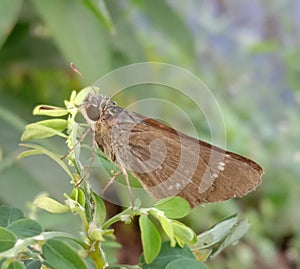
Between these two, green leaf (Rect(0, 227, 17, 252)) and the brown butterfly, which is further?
the brown butterfly

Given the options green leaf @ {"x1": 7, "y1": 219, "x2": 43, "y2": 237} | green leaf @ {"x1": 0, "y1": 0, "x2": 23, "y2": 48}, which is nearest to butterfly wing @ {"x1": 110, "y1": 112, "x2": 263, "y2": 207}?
green leaf @ {"x1": 7, "y1": 219, "x2": 43, "y2": 237}

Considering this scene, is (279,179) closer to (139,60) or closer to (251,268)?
(251,268)

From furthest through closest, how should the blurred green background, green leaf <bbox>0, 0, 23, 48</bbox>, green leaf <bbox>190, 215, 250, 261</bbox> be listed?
the blurred green background < green leaf <bbox>0, 0, 23, 48</bbox> < green leaf <bbox>190, 215, 250, 261</bbox>

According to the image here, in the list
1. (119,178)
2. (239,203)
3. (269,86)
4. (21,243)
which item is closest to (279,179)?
(239,203)

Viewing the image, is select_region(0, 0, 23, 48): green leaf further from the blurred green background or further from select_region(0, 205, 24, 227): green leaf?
select_region(0, 205, 24, 227): green leaf

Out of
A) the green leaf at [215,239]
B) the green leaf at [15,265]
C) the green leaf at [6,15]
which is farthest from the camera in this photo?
the green leaf at [6,15]

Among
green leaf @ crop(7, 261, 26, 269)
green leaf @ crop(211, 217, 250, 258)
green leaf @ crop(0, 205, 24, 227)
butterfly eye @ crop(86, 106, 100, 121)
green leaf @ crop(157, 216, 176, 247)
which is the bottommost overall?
green leaf @ crop(7, 261, 26, 269)

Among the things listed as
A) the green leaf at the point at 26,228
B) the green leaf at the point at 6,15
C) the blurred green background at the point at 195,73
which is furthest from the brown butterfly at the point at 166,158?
the green leaf at the point at 6,15

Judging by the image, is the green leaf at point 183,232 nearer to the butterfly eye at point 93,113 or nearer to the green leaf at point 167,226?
the green leaf at point 167,226
